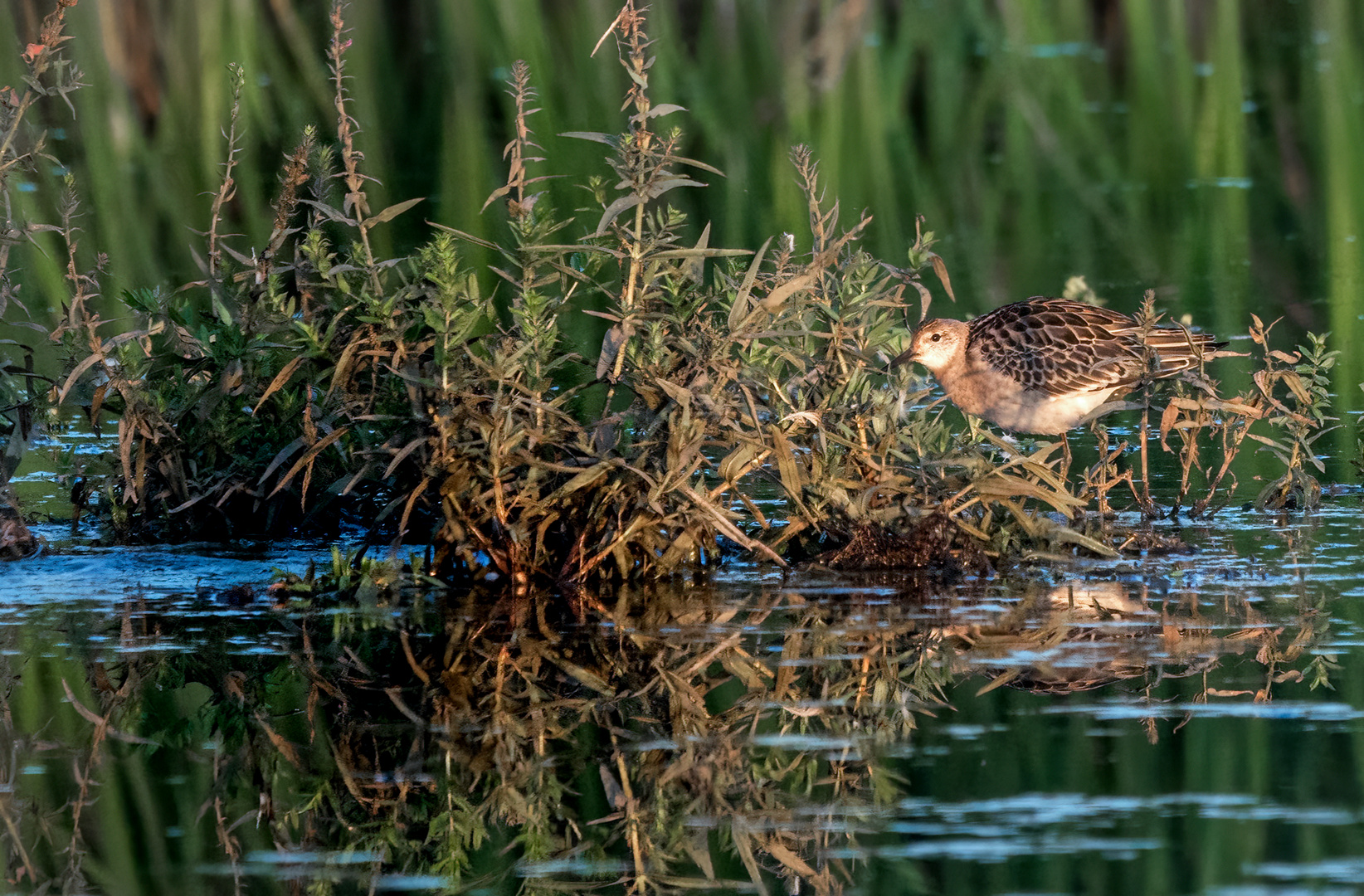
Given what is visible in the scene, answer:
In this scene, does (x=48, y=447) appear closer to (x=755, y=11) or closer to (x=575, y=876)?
(x=575, y=876)

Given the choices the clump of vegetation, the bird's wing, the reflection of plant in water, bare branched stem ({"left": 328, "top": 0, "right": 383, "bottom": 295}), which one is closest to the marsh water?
the reflection of plant in water

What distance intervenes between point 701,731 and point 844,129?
10.5 meters

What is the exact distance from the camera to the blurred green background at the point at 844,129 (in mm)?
12992

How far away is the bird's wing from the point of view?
8609mm

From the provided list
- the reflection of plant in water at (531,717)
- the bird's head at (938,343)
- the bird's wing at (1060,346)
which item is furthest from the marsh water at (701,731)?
the bird's head at (938,343)

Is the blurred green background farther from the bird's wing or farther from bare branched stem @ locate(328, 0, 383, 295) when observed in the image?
bare branched stem @ locate(328, 0, 383, 295)

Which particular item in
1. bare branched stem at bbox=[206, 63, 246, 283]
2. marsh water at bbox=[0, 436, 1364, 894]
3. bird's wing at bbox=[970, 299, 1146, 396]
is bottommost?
marsh water at bbox=[0, 436, 1364, 894]

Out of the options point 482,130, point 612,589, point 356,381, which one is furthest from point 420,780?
point 482,130

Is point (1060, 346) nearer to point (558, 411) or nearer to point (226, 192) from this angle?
point (558, 411)

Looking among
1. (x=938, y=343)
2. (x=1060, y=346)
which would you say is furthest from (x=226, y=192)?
(x=1060, y=346)

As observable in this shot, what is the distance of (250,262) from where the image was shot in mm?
7535

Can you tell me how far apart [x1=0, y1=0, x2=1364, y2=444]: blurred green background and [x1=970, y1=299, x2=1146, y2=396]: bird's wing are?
2.35m

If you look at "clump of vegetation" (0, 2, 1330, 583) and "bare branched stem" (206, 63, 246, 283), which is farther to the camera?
"bare branched stem" (206, 63, 246, 283)

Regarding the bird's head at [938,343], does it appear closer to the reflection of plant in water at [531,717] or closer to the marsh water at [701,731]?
the marsh water at [701,731]
